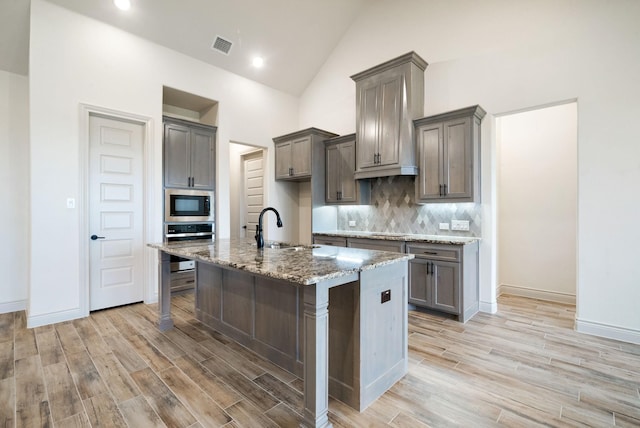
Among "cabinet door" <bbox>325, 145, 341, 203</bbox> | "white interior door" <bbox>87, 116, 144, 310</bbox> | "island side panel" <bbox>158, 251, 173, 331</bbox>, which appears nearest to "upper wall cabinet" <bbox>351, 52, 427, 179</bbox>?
"cabinet door" <bbox>325, 145, 341, 203</bbox>

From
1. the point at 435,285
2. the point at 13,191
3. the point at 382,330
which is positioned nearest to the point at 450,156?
the point at 435,285

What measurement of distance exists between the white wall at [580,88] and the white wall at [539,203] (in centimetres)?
78

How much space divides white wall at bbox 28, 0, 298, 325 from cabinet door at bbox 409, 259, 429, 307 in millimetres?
3407

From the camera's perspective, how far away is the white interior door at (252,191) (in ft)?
18.9

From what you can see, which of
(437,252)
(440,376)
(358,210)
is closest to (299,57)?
(358,210)

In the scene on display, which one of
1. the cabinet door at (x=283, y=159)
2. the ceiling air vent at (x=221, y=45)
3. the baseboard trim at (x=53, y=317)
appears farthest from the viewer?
the cabinet door at (x=283, y=159)

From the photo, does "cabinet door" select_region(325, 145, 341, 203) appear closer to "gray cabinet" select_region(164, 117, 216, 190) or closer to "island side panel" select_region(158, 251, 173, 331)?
"gray cabinet" select_region(164, 117, 216, 190)

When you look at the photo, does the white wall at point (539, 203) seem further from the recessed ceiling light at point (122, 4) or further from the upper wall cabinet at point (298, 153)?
the recessed ceiling light at point (122, 4)

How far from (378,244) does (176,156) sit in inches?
124

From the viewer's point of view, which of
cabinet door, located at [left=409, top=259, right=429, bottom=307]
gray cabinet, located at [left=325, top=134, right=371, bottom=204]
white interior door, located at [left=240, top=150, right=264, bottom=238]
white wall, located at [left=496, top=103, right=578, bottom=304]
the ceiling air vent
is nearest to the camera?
cabinet door, located at [left=409, top=259, right=429, bottom=307]

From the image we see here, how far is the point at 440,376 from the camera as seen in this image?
2217 millimetres

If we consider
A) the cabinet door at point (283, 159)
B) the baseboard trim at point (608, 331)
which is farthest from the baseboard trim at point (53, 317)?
the baseboard trim at point (608, 331)

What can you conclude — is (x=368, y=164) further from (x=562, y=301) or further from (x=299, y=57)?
(x=562, y=301)

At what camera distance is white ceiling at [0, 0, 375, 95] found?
11.3 feet
